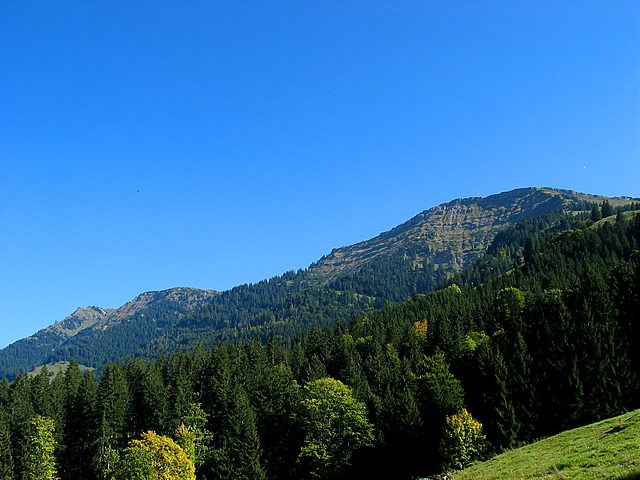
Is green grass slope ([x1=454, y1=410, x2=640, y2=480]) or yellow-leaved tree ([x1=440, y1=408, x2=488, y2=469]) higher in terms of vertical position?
green grass slope ([x1=454, y1=410, x2=640, y2=480])

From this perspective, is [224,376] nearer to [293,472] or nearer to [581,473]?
[293,472]

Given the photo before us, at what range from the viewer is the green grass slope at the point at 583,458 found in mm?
28125

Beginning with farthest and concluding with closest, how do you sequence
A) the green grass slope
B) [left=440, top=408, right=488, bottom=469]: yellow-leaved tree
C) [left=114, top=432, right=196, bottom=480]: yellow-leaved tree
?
[left=114, top=432, right=196, bottom=480]: yellow-leaved tree, [left=440, top=408, right=488, bottom=469]: yellow-leaved tree, the green grass slope

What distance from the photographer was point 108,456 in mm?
83625

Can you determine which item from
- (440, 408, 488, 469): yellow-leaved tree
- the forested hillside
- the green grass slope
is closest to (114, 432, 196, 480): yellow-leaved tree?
the forested hillside

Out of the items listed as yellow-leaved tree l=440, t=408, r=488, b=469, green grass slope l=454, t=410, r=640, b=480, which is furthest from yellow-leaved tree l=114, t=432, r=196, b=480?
green grass slope l=454, t=410, r=640, b=480

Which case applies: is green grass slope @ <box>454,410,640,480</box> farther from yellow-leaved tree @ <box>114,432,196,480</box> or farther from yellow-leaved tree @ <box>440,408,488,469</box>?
yellow-leaved tree @ <box>114,432,196,480</box>

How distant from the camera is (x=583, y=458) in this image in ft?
108

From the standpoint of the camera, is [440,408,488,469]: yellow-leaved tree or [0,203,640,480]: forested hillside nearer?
[440,408,488,469]: yellow-leaved tree

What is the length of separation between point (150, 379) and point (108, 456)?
17.6 metres

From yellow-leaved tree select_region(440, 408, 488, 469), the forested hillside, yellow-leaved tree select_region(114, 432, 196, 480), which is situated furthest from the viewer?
the forested hillside

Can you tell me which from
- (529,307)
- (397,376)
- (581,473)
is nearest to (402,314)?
(529,307)

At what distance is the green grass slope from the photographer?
1107 inches

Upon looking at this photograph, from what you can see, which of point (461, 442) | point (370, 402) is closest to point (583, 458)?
point (461, 442)
